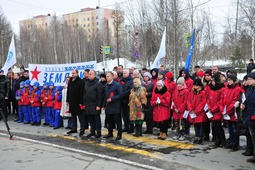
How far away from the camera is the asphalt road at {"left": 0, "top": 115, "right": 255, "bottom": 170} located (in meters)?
5.70

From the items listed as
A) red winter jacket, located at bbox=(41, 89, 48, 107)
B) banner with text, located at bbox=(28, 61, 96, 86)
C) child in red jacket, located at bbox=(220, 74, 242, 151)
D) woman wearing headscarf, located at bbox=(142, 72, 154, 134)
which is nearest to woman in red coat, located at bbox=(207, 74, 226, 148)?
child in red jacket, located at bbox=(220, 74, 242, 151)

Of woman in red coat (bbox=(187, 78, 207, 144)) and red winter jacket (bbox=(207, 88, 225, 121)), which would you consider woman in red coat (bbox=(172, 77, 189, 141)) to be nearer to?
woman in red coat (bbox=(187, 78, 207, 144))

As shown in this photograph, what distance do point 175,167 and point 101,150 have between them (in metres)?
2.05

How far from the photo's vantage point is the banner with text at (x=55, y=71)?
31.3 feet

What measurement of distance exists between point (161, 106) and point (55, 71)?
4343mm

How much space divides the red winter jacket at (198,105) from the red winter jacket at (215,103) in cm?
27

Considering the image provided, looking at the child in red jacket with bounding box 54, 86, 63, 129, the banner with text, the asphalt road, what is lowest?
the asphalt road

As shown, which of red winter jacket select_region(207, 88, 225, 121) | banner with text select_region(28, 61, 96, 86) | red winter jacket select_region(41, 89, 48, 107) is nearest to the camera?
red winter jacket select_region(207, 88, 225, 121)

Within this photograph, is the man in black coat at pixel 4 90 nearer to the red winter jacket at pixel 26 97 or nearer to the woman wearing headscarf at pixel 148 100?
the red winter jacket at pixel 26 97

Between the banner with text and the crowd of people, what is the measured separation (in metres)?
0.25

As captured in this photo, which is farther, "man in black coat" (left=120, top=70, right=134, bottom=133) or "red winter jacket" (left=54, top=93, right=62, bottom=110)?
"red winter jacket" (left=54, top=93, right=62, bottom=110)

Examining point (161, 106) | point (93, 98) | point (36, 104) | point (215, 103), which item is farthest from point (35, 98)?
point (215, 103)

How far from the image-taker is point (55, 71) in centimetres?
1021

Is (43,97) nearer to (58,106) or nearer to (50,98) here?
(50,98)
